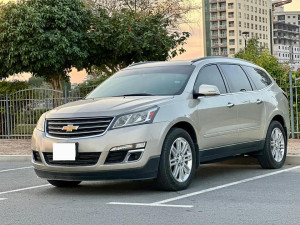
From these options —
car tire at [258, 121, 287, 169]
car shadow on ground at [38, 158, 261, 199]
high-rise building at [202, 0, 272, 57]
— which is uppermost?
high-rise building at [202, 0, 272, 57]

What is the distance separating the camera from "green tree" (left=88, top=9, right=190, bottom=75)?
25.7 meters

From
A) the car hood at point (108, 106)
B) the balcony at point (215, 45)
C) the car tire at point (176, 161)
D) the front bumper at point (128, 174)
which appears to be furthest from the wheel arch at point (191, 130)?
the balcony at point (215, 45)

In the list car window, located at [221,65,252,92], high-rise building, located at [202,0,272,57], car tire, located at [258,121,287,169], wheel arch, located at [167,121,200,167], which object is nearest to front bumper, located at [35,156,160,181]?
wheel arch, located at [167,121,200,167]

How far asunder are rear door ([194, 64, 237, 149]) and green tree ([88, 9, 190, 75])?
16.2 metres

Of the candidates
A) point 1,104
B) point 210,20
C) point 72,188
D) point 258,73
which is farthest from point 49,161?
point 210,20

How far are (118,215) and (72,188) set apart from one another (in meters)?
2.40

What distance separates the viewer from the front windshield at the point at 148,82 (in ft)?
27.5

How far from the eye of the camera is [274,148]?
10062 millimetres

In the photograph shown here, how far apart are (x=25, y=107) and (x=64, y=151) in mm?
13574

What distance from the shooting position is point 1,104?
21.0m

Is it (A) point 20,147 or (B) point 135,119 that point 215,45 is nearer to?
(A) point 20,147

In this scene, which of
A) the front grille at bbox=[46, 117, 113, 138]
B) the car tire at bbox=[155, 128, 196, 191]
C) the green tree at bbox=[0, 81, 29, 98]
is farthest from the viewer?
the green tree at bbox=[0, 81, 29, 98]

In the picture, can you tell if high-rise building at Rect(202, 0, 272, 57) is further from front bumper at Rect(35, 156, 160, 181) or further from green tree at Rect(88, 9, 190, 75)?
front bumper at Rect(35, 156, 160, 181)

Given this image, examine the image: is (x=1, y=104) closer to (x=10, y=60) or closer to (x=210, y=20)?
(x=10, y=60)
